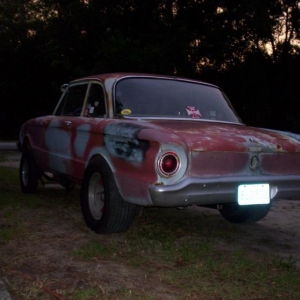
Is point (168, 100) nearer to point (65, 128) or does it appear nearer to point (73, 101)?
point (65, 128)

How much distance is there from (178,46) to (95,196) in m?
19.1

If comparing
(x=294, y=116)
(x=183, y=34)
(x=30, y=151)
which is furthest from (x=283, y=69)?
(x=30, y=151)

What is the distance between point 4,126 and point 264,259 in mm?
29506

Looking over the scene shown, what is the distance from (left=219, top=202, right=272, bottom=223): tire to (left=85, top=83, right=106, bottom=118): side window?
1.73 metres

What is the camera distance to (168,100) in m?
5.50

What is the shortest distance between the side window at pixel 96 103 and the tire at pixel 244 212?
1.73 meters

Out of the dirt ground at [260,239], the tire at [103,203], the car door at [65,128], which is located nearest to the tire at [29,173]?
the car door at [65,128]

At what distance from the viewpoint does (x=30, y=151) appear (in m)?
7.40

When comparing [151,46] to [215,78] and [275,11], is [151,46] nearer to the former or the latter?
[215,78]

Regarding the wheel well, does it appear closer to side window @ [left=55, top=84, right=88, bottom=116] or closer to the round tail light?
the round tail light

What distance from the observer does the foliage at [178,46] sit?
78.3 feet

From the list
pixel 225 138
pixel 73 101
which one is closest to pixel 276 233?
pixel 225 138

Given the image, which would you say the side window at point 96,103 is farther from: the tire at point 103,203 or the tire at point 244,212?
the tire at point 244,212

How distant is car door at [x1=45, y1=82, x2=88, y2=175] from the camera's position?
5913 mm
